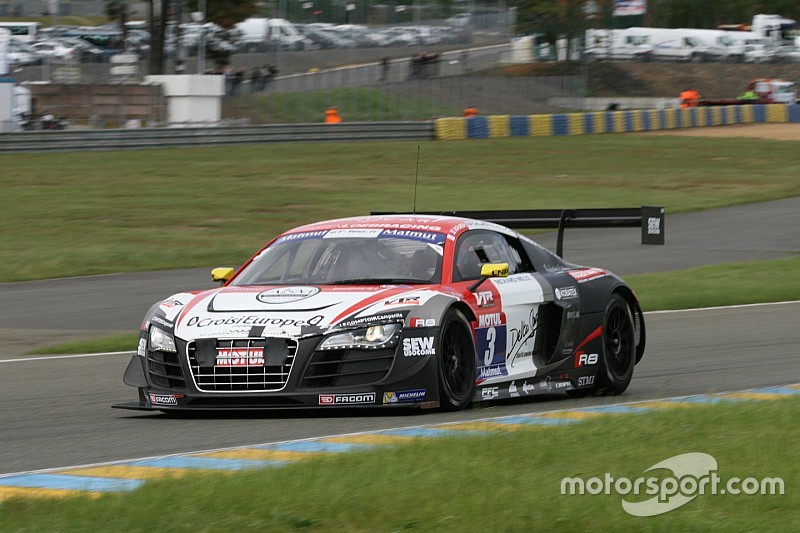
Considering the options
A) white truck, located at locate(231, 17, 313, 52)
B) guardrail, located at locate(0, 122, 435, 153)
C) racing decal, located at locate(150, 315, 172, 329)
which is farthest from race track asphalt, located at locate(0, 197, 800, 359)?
white truck, located at locate(231, 17, 313, 52)

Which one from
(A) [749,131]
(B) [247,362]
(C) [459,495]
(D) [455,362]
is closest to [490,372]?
(D) [455,362]

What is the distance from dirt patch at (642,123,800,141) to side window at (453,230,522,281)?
1537 inches

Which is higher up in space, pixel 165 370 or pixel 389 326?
pixel 389 326

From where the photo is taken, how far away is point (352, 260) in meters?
9.16

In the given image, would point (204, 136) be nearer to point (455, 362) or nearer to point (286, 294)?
point (286, 294)

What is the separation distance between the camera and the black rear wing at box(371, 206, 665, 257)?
11586 mm

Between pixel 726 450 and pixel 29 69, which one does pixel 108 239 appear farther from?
pixel 29 69

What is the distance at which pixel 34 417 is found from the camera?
8.80m

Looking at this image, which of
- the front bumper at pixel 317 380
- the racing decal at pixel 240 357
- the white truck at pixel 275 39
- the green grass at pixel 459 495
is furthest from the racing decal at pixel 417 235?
the white truck at pixel 275 39

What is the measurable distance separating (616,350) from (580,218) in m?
1.93

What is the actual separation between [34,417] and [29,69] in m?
48.0

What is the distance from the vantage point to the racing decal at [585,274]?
1005cm

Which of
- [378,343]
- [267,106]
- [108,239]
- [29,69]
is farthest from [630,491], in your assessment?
[29,69]

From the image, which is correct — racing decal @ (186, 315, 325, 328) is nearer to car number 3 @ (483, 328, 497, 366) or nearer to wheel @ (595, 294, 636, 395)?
car number 3 @ (483, 328, 497, 366)
